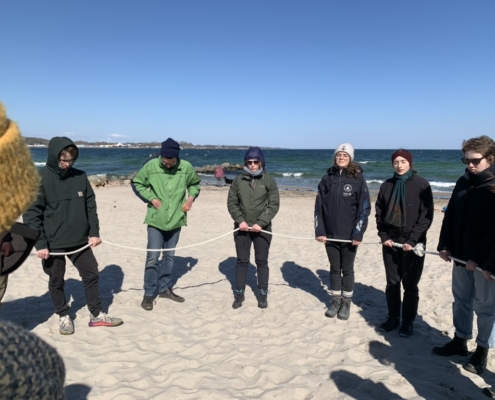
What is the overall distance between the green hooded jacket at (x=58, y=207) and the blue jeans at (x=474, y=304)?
3.84 meters

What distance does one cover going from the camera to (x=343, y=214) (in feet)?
13.5

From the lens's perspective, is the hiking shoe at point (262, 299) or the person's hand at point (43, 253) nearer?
the person's hand at point (43, 253)

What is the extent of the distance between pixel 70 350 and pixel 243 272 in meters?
2.12

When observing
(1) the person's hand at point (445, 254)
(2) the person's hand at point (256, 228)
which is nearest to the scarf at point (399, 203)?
(1) the person's hand at point (445, 254)

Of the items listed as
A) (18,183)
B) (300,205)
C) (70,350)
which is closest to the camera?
(18,183)

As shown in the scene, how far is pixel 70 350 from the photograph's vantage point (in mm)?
3414

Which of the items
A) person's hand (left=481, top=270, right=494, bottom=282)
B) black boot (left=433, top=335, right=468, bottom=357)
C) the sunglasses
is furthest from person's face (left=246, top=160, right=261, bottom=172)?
the sunglasses

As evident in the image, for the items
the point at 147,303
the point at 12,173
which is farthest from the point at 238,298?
the point at 12,173

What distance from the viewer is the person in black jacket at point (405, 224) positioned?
12.0 ft

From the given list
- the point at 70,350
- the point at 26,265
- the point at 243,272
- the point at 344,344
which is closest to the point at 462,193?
the point at 344,344

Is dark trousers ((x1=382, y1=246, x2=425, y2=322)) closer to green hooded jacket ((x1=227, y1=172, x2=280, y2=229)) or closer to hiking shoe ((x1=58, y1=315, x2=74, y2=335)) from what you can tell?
green hooded jacket ((x1=227, y1=172, x2=280, y2=229))

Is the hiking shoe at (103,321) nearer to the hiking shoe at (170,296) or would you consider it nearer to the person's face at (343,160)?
the hiking shoe at (170,296)

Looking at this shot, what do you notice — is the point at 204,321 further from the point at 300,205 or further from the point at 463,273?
the point at 300,205

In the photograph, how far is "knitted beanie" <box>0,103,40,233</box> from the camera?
29.0 inches
